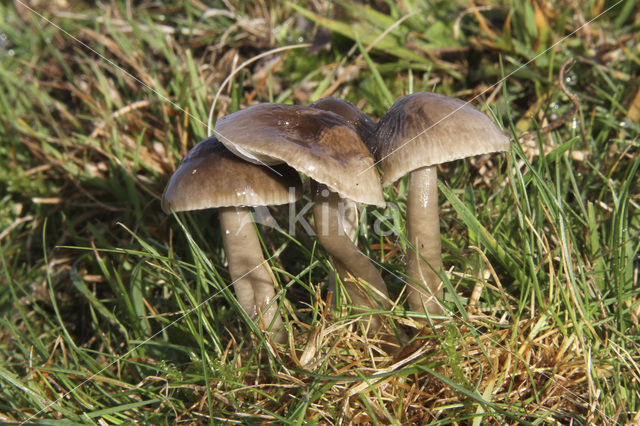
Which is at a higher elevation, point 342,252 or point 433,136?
point 433,136

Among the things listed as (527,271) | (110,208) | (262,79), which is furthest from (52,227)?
(527,271)

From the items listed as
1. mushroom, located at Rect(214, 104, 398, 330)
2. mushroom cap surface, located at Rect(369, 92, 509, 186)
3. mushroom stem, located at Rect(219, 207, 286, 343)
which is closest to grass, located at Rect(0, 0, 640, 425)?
mushroom stem, located at Rect(219, 207, 286, 343)

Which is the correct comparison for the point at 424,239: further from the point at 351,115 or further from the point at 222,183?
the point at 222,183

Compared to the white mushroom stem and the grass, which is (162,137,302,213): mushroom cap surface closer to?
the grass

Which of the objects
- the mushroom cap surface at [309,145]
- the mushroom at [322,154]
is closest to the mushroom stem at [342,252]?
the mushroom at [322,154]

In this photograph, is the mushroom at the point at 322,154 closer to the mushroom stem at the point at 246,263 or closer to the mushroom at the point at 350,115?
the mushroom at the point at 350,115

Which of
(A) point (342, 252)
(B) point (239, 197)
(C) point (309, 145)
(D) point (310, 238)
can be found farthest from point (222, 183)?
(D) point (310, 238)

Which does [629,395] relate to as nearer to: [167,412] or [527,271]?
[527,271]
